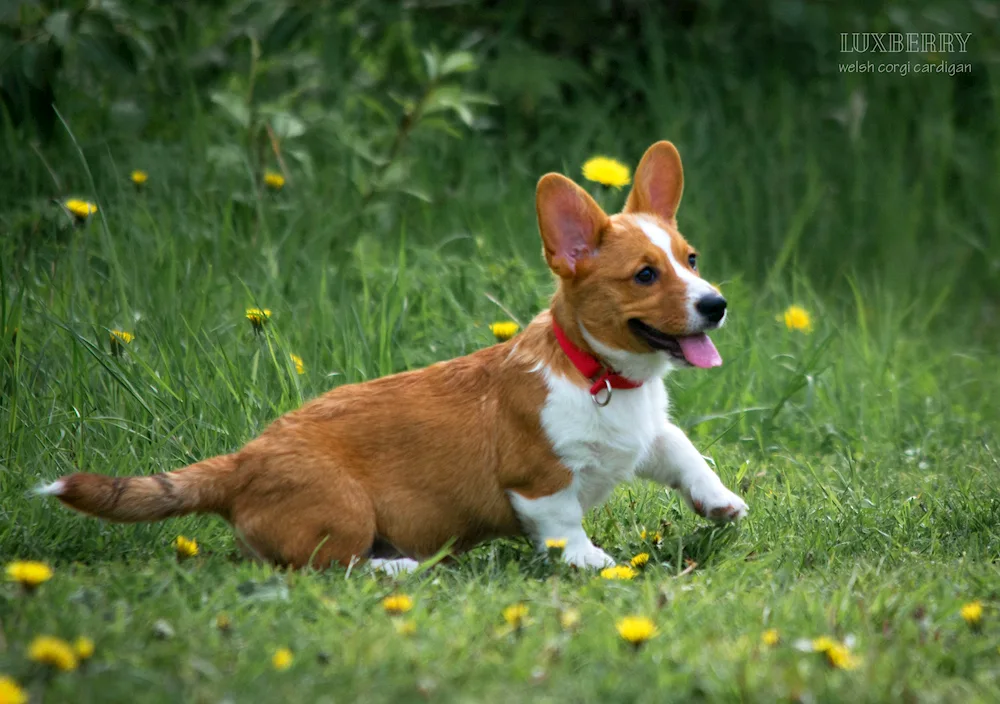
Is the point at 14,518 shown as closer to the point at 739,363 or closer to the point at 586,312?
the point at 586,312

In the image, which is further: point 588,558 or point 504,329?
point 504,329

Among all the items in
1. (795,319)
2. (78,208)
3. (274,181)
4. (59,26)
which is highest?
(59,26)

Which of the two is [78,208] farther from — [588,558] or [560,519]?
[588,558]

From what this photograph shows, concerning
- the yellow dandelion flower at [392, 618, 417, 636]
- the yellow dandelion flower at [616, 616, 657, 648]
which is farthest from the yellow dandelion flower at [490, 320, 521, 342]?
the yellow dandelion flower at [616, 616, 657, 648]

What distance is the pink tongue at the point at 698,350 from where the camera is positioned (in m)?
3.59

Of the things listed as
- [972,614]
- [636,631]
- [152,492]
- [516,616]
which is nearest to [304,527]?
Answer: [152,492]

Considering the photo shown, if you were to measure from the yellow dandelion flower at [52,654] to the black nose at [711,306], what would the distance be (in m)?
1.93

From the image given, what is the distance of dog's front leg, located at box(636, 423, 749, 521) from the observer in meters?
3.79

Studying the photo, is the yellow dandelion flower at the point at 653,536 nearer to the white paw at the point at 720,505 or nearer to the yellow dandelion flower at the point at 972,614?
the white paw at the point at 720,505

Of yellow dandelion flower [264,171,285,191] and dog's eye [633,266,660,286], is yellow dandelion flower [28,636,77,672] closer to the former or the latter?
dog's eye [633,266,660,286]

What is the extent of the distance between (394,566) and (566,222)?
3.76 feet

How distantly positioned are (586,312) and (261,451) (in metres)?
1.04

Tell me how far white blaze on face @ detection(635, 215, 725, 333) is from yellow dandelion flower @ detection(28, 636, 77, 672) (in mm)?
1907

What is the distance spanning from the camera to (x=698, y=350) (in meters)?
3.62
